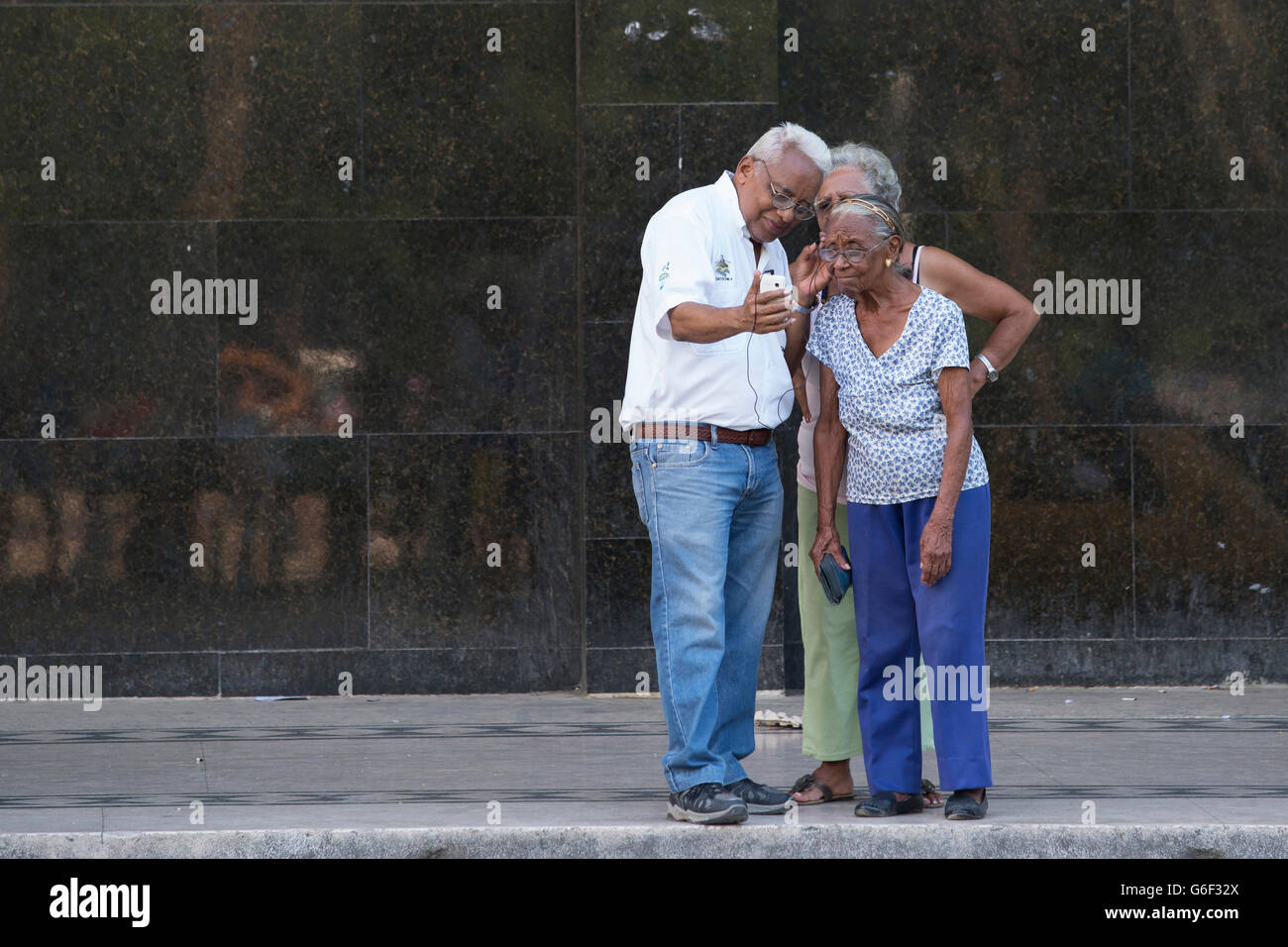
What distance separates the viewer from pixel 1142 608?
8.03 meters

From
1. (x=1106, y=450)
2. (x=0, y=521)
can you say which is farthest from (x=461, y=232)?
(x=1106, y=450)

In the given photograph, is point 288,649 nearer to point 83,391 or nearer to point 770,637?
point 83,391

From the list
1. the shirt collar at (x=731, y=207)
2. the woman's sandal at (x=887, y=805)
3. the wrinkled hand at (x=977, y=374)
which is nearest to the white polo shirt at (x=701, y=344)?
the shirt collar at (x=731, y=207)

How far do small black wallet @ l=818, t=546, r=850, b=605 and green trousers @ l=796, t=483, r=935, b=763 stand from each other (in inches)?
4.6

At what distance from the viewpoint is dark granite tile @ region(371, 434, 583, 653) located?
791cm

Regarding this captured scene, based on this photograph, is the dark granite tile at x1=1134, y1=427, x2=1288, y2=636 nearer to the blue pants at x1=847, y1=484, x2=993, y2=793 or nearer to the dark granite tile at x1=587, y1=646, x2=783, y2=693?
the dark granite tile at x1=587, y1=646, x2=783, y2=693

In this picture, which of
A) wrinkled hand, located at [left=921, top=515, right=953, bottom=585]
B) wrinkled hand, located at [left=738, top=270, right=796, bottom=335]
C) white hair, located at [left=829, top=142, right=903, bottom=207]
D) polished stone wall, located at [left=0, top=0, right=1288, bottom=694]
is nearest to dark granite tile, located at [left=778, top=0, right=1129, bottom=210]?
polished stone wall, located at [left=0, top=0, right=1288, bottom=694]

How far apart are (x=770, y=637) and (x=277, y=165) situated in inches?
123

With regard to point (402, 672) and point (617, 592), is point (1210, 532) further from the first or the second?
point (402, 672)

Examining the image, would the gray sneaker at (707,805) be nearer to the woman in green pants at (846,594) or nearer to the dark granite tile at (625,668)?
the woman in green pants at (846,594)

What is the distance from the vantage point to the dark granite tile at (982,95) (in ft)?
26.2

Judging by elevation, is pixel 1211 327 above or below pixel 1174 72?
below

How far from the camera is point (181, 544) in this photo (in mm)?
7844

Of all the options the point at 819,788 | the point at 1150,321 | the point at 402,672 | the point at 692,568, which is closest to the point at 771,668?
the point at 402,672
